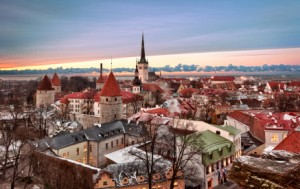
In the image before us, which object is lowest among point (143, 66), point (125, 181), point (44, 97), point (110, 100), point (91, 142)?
point (125, 181)

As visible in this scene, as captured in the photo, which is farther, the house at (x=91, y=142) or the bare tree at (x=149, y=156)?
the house at (x=91, y=142)

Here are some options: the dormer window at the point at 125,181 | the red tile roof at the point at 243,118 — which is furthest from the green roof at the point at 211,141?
the red tile roof at the point at 243,118

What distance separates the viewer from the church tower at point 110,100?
4078 centimetres

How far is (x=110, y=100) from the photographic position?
40812mm

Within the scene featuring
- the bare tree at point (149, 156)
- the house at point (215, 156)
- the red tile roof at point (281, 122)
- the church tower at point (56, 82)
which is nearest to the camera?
the bare tree at point (149, 156)

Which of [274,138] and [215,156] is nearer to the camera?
[215,156]

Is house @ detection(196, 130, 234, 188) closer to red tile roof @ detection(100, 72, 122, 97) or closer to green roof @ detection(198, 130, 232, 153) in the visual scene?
green roof @ detection(198, 130, 232, 153)

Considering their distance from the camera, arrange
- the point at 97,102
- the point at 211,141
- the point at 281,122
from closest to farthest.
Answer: the point at 211,141 < the point at 281,122 < the point at 97,102

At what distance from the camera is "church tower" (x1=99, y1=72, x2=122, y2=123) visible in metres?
40.8

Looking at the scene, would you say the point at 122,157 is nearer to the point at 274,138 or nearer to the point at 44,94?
the point at 274,138

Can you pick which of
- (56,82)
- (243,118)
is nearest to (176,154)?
(243,118)

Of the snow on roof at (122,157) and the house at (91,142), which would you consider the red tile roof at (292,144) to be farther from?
the house at (91,142)

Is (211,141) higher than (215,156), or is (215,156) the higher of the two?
(211,141)

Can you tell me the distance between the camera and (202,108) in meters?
58.2
